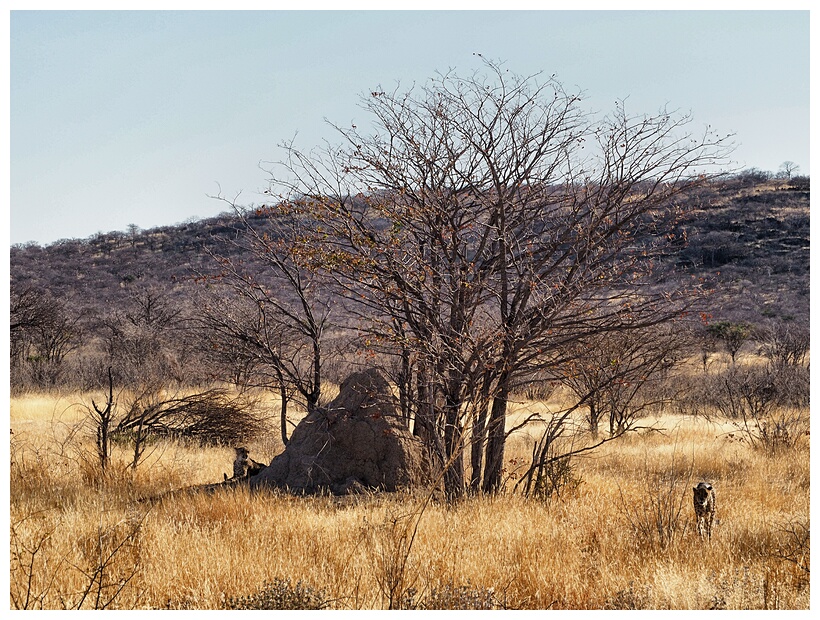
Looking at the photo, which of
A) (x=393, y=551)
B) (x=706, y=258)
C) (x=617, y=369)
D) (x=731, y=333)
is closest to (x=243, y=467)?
(x=393, y=551)

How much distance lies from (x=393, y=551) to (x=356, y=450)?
3.59 m

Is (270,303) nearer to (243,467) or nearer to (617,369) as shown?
(243,467)

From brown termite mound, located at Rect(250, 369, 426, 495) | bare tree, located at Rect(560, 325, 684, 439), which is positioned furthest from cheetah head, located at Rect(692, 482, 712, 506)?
brown termite mound, located at Rect(250, 369, 426, 495)

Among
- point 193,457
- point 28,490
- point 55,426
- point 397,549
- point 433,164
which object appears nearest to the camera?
point 397,549

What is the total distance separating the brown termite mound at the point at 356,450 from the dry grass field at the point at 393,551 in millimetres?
Result: 638

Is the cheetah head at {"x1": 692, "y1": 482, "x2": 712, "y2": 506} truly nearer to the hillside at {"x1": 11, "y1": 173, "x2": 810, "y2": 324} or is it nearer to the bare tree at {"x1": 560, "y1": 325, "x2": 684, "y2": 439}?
the bare tree at {"x1": 560, "y1": 325, "x2": 684, "y2": 439}

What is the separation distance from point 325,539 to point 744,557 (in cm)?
327

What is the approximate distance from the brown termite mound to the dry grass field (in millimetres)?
638

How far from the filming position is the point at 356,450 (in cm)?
820

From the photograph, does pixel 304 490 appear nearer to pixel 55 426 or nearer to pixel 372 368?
pixel 372 368

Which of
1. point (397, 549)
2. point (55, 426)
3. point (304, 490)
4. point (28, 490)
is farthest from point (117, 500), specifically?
point (55, 426)

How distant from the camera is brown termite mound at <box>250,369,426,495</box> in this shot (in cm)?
806

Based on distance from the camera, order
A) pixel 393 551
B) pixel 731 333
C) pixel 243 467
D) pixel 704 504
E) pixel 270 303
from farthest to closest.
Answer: pixel 731 333 < pixel 270 303 < pixel 243 467 < pixel 704 504 < pixel 393 551

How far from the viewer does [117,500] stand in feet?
24.6
